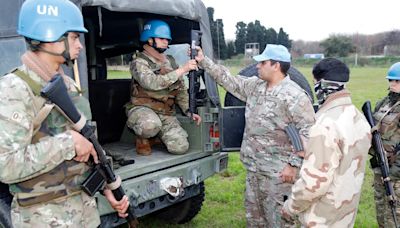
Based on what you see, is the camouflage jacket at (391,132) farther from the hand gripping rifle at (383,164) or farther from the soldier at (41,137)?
the soldier at (41,137)

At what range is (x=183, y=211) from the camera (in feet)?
15.8

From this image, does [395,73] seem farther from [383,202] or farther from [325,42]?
[325,42]

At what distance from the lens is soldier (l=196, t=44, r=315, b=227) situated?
362cm

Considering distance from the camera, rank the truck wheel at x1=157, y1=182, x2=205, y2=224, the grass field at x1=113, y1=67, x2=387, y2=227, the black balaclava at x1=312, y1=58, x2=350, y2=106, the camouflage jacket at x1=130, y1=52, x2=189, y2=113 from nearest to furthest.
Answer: the black balaclava at x1=312, y1=58, x2=350, y2=106 < the camouflage jacket at x1=130, y1=52, x2=189, y2=113 < the truck wheel at x1=157, y1=182, x2=205, y2=224 < the grass field at x1=113, y1=67, x2=387, y2=227

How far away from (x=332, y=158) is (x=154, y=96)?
2269mm

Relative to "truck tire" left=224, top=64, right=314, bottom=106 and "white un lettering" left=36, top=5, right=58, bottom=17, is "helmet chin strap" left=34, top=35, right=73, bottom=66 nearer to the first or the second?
"white un lettering" left=36, top=5, right=58, bottom=17

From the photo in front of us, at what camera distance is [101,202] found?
313 cm

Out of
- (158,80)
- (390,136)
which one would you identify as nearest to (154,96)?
(158,80)

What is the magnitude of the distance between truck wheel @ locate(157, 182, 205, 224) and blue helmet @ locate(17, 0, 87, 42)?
2.66 metres

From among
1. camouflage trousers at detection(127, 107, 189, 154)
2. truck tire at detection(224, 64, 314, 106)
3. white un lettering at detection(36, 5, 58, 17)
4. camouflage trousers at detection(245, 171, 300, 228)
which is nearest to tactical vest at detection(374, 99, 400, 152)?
truck tire at detection(224, 64, 314, 106)

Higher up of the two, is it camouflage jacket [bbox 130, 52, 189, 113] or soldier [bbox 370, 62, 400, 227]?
camouflage jacket [bbox 130, 52, 189, 113]

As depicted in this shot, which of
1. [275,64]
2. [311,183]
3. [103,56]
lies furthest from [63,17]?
[103,56]

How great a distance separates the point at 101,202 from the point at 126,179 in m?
0.39

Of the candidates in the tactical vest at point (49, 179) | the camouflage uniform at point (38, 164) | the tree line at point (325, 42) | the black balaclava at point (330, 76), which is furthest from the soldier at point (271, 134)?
the tree line at point (325, 42)
